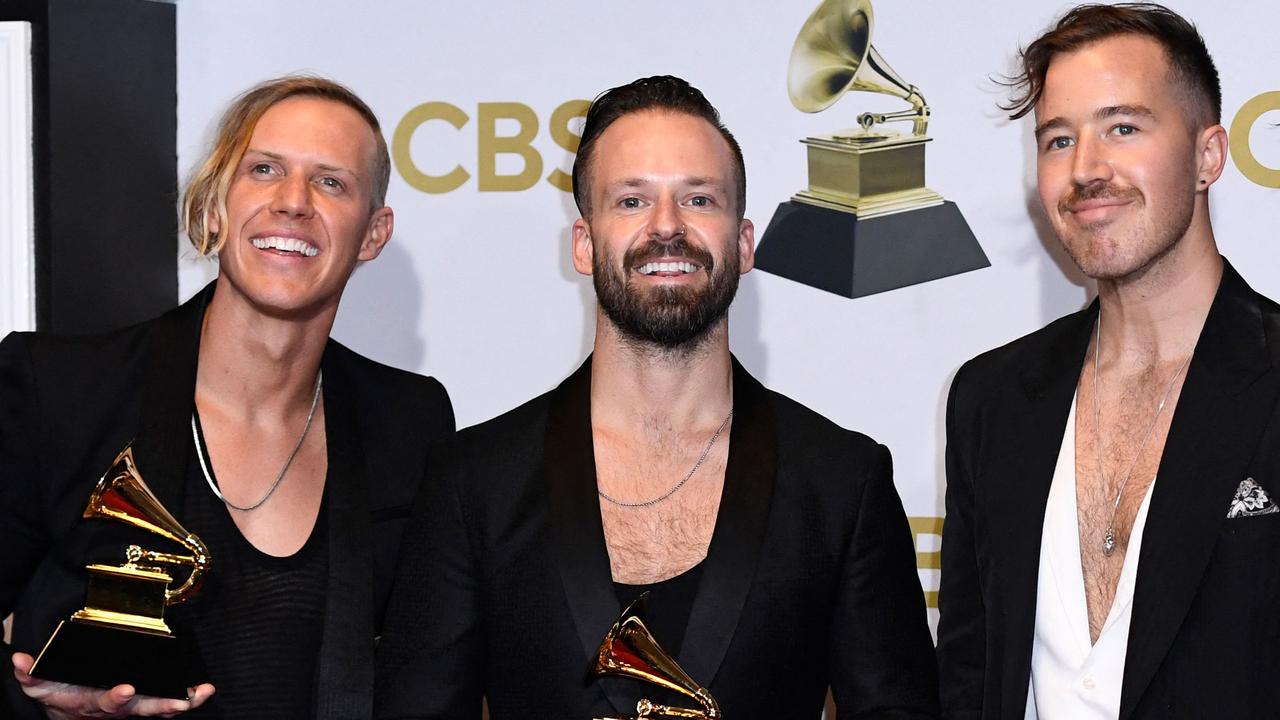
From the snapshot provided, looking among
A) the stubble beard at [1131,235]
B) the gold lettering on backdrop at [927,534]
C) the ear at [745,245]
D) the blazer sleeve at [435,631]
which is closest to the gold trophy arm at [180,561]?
the blazer sleeve at [435,631]

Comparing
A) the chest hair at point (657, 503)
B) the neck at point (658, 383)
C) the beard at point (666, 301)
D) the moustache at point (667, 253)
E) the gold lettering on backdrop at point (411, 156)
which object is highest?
the gold lettering on backdrop at point (411, 156)

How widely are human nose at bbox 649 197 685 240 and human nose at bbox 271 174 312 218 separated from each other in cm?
79

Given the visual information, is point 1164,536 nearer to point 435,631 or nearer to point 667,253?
point 667,253

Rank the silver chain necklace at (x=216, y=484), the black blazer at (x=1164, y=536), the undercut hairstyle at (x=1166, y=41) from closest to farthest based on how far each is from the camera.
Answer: the black blazer at (x=1164, y=536), the undercut hairstyle at (x=1166, y=41), the silver chain necklace at (x=216, y=484)

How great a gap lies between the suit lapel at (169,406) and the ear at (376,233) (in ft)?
1.31

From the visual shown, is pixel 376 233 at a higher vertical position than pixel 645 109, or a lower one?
lower

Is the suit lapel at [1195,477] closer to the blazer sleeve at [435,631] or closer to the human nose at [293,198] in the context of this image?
the blazer sleeve at [435,631]

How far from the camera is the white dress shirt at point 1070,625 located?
8.51 ft

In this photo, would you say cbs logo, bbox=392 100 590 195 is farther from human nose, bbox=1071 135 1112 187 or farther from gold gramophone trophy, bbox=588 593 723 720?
gold gramophone trophy, bbox=588 593 723 720

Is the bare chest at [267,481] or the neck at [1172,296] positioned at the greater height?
the neck at [1172,296]

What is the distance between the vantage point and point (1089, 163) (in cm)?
269

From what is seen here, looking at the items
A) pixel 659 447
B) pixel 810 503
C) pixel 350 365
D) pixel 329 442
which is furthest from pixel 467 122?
pixel 810 503

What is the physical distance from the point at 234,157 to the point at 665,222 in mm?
1037

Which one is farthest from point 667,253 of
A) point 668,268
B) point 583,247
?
point 583,247
